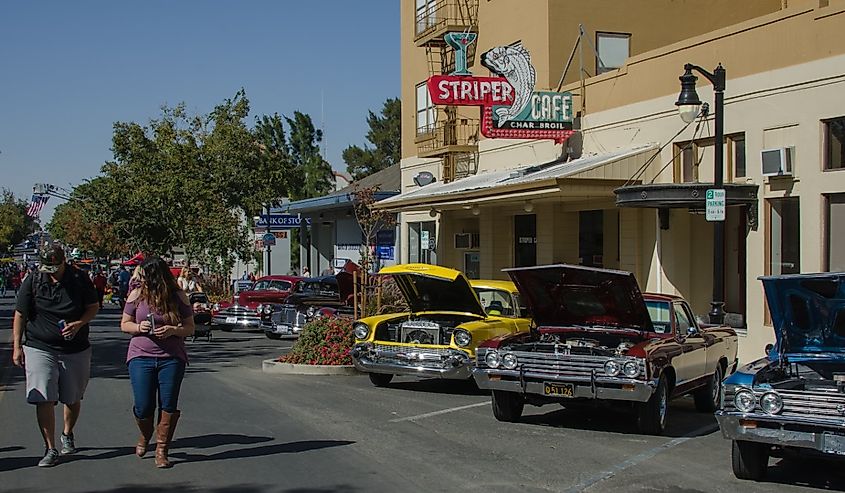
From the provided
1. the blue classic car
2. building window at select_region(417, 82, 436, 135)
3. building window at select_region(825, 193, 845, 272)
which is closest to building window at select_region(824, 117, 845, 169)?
building window at select_region(825, 193, 845, 272)

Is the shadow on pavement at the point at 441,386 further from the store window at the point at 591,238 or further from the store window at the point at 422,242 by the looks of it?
the store window at the point at 422,242

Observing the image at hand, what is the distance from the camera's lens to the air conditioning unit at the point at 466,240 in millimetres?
27709

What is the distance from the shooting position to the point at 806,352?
8.55m

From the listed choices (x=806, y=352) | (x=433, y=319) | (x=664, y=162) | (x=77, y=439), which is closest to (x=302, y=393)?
(x=433, y=319)

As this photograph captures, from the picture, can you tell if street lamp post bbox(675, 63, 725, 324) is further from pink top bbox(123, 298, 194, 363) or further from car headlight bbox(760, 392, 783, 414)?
pink top bbox(123, 298, 194, 363)

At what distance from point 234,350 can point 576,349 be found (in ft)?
36.4

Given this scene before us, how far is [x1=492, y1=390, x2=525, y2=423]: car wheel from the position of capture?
36.3 ft

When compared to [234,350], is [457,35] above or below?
above

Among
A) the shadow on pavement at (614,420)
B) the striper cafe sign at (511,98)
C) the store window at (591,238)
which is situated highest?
the striper cafe sign at (511,98)

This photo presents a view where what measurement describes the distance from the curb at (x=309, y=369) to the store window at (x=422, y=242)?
14092 millimetres

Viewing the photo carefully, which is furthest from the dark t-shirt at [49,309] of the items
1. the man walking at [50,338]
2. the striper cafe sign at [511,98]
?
the striper cafe sign at [511,98]

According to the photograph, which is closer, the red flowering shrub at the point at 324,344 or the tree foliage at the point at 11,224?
the red flowering shrub at the point at 324,344

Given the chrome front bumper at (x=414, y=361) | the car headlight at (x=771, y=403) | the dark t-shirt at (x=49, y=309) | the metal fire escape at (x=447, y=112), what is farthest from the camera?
the metal fire escape at (x=447, y=112)

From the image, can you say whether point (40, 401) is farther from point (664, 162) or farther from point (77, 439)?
point (664, 162)
